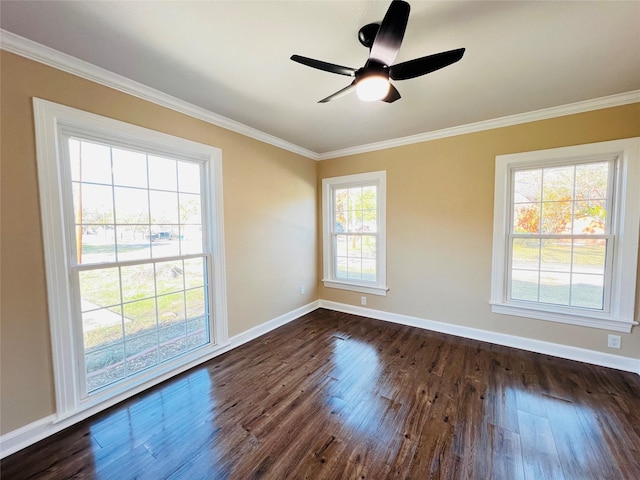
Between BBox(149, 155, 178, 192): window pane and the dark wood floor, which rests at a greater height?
BBox(149, 155, 178, 192): window pane

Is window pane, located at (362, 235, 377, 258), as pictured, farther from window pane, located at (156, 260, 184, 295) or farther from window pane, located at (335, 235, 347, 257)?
window pane, located at (156, 260, 184, 295)

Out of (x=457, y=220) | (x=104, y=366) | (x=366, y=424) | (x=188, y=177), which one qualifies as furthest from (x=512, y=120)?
(x=104, y=366)

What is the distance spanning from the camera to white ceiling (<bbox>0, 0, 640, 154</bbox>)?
1.36 m

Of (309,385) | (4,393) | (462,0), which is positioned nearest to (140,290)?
(4,393)

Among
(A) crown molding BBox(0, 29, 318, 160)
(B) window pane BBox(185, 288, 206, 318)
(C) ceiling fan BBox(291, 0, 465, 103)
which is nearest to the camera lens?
(C) ceiling fan BBox(291, 0, 465, 103)

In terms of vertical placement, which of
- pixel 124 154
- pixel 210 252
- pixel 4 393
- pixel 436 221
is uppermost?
pixel 124 154

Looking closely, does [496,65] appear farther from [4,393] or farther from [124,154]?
[4,393]

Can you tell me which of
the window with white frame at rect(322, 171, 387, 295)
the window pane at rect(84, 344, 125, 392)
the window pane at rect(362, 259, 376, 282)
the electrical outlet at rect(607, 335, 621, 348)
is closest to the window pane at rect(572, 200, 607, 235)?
the electrical outlet at rect(607, 335, 621, 348)

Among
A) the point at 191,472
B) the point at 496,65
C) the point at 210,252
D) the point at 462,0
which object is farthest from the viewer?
the point at 210,252

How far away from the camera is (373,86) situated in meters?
1.54

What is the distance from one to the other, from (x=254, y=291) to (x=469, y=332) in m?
2.68

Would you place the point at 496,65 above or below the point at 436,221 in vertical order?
above

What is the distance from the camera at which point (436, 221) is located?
3.23m

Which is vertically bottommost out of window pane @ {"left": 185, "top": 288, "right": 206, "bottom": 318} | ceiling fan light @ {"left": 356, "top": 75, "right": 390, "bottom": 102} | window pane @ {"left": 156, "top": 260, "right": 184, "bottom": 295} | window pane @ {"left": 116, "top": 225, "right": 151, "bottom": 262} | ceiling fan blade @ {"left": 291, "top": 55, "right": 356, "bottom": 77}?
window pane @ {"left": 185, "top": 288, "right": 206, "bottom": 318}
